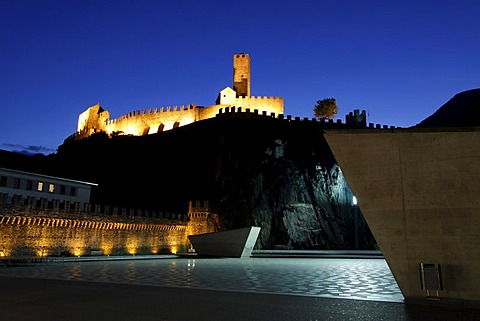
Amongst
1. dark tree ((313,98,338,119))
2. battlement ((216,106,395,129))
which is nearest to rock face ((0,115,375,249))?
battlement ((216,106,395,129))

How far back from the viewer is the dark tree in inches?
3314

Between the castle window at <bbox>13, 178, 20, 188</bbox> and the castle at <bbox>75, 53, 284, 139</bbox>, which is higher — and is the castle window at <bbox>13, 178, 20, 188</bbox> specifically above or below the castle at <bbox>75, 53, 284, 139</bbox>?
below

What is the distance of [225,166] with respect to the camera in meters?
58.0

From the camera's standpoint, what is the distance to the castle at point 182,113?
2831 inches

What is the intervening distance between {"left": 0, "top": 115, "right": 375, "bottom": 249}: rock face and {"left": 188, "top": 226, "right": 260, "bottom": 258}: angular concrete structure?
56.8 feet

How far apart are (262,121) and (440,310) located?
56.6 metres

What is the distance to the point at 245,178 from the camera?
56.5 metres

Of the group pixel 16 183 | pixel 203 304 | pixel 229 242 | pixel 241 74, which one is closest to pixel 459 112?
pixel 241 74

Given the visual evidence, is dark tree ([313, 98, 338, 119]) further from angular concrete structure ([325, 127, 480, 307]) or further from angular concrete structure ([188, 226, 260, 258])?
angular concrete structure ([325, 127, 480, 307])

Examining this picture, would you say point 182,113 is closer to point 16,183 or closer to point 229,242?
point 16,183

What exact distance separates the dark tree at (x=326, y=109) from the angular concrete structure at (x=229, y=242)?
5553 cm

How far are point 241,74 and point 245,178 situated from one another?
34.6 m

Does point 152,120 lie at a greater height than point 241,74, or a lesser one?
lesser

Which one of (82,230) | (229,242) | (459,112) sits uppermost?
(459,112)
